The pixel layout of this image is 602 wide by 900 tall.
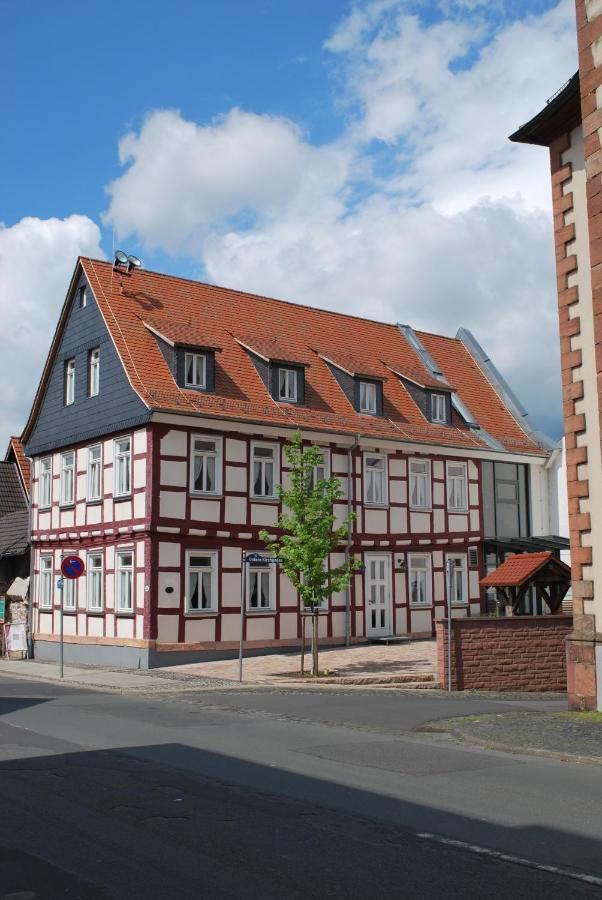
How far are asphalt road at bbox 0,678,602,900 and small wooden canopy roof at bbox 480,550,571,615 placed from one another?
10.4 m

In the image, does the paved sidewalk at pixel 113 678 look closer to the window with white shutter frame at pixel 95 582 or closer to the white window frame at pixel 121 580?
the white window frame at pixel 121 580

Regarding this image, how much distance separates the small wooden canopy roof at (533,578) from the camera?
24656 millimetres

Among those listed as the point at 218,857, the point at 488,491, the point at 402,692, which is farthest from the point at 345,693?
the point at 488,491

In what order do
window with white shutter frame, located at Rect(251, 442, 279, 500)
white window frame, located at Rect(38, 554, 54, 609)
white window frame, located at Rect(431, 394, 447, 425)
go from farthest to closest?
white window frame, located at Rect(431, 394, 447, 425) < white window frame, located at Rect(38, 554, 54, 609) < window with white shutter frame, located at Rect(251, 442, 279, 500)

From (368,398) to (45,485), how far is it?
1079cm

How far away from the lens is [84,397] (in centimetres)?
3067

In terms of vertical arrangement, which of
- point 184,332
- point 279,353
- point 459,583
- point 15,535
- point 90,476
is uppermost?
point 184,332

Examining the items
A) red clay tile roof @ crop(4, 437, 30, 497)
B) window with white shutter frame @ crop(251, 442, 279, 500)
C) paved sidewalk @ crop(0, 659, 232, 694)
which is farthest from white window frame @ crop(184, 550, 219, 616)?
red clay tile roof @ crop(4, 437, 30, 497)

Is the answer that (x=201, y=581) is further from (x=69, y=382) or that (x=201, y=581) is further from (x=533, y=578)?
(x=533, y=578)

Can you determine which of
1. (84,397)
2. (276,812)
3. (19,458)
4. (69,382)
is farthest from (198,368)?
(276,812)

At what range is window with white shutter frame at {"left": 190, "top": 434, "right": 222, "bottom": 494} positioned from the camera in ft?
90.8

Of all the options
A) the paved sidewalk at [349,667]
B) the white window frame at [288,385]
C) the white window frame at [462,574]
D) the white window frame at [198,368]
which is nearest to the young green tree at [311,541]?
the paved sidewalk at [349,667]

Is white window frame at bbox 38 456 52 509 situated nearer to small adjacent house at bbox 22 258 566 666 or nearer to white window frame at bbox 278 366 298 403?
small adjacent house at bbox 22 258 566 666

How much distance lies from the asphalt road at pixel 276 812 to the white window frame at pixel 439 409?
20.8m
